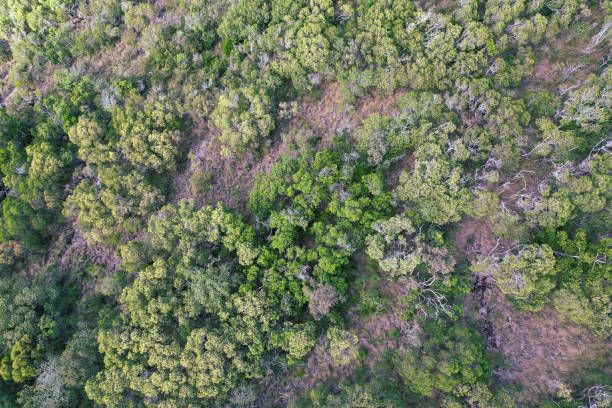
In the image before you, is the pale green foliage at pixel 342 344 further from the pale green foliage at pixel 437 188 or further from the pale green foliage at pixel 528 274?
the pale green foliage at pixel 528 274

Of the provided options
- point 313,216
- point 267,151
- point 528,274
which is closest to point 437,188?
point 528,274

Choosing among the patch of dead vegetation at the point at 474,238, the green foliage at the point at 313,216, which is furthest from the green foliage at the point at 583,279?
the green foliage at the point at 313,216

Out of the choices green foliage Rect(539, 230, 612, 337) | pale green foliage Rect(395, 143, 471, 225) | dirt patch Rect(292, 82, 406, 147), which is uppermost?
dirt patch Rect(292, 82, 406, 147)

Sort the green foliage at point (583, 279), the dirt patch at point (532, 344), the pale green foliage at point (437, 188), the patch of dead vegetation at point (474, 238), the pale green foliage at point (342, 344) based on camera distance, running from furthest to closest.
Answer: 1. the patch of dead vegetation at point (474, 238)
2. the pale green foliage at point (437, 188)
3. the pale green foliage at point (342, 344)
4. the dirt patch at point (532, 344)
5. the green foliage at point (583, 279)

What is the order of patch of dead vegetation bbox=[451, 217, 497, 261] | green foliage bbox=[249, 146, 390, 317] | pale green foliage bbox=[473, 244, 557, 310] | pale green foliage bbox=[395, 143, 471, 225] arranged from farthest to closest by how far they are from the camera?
patch of dead vegetation bbox=[451, 217, 497, 261]
green foliage bbox=[249, 146, 390, 317]
pale green foliage bbox=[395, 143, 471, 225]
pale green foliage bbox=[473, 244, 557, 310]

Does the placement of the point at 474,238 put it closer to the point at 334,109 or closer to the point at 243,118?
the point at 334,109

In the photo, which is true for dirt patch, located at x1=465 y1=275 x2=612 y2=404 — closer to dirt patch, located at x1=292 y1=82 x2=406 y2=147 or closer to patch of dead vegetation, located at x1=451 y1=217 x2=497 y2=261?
patch of dead vegetation, located at x1=451 y1=217 x2=497 y2=261

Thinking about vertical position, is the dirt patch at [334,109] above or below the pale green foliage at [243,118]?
below

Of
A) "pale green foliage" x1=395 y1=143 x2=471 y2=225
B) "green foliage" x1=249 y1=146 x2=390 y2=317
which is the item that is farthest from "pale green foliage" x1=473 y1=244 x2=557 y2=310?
"green foliage" x1=249 y1=146 x2=390 y2=317

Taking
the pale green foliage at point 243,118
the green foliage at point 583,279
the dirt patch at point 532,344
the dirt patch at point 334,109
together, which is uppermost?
the pale green foliage at point 243,118

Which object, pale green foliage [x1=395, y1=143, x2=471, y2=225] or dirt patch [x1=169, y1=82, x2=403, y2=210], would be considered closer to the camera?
pale green foliage [x1=395, y1=143, x2=471, y2=225]

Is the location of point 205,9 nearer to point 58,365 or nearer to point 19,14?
point 19,14
